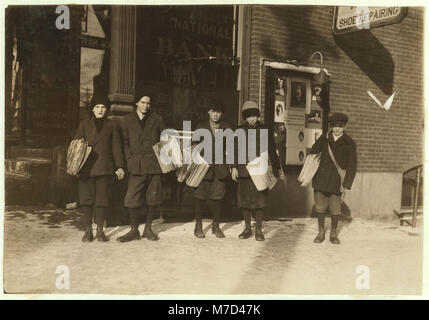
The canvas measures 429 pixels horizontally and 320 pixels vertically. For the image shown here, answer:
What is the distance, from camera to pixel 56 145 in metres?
7.40

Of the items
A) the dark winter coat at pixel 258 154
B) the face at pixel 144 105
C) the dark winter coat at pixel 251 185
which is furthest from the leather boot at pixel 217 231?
the face at pixel 144 105

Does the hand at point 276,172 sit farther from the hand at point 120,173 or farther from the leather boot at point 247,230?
the hand at point 120,173

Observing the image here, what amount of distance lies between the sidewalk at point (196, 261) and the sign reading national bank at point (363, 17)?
3203 mm

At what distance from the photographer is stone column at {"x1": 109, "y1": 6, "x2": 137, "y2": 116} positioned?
6500 millimetres

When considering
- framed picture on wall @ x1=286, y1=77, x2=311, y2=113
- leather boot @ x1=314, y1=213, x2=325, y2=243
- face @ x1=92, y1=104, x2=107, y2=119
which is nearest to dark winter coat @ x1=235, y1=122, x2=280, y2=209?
leather boot @ x1=314, y1=213, x2=325, y2=243

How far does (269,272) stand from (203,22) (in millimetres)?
4122

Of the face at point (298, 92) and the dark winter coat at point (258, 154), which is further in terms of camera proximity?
the face at point (298, 92)

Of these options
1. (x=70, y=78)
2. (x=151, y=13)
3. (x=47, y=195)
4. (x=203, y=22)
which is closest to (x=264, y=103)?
(x=203, y=22)

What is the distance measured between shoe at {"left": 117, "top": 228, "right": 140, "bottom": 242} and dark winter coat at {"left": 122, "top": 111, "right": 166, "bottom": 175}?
0.76 metres

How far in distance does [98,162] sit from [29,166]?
1750 mm

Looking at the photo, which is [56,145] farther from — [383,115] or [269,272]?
[383,115]

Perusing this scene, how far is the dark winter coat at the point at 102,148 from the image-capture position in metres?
5.69

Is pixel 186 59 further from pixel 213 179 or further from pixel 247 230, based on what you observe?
pixel 247 230

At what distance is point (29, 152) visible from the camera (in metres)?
7.10
